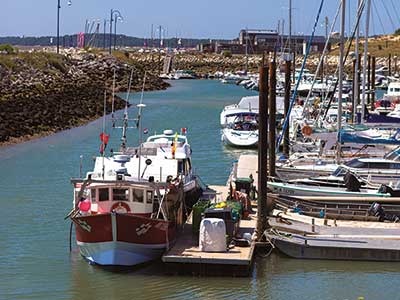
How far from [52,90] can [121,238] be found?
187ft

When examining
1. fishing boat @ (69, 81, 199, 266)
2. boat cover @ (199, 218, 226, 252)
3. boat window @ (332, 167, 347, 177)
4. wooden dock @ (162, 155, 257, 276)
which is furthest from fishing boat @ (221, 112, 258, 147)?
boat cover @ (199, 218, 226, 252)

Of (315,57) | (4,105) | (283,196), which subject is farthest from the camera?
(315,57)

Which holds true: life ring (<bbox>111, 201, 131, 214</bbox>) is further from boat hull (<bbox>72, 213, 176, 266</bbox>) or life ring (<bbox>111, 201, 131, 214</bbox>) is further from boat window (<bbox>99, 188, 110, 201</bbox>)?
boat hull (<bbox>72, 213, 176, 266</bbox>)

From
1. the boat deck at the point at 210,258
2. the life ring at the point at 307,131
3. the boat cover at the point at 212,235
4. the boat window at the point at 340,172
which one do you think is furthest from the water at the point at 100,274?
the life ring at the point at 307,131

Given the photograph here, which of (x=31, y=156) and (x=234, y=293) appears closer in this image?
(x=234, y=293)

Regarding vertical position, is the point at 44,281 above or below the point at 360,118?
below

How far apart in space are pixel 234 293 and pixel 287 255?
3.09 meters

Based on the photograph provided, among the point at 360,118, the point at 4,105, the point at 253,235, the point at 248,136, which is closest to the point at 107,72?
the point at 4,105

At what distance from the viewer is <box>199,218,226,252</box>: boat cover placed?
78.0 ft

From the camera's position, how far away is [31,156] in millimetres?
47125

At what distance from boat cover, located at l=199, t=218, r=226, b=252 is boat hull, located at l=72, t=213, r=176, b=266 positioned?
101 centimetres

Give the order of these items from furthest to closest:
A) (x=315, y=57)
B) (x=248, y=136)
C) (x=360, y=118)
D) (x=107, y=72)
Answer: (x=315, y=57)
(x=107, y=72)
(x=248, y=136)
(x=360, y=118)

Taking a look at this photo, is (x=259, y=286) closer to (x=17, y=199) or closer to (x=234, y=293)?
(x=234, y=293)

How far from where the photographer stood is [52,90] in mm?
79250
